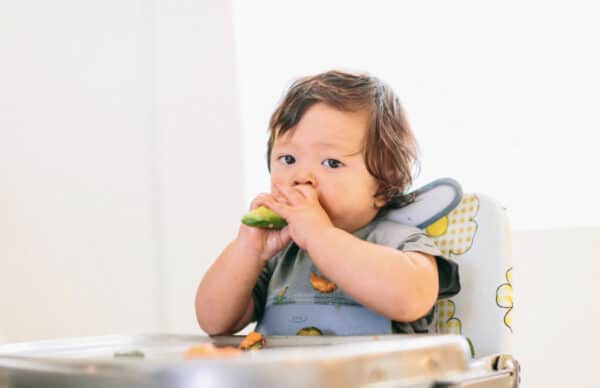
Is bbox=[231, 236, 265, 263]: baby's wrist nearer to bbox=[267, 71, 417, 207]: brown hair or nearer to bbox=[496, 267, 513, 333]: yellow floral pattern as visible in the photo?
bbox=[267, 71, 417, 207]: brown hair

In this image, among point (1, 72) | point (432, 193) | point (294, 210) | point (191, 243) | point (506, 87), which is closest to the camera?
point (294, 210)

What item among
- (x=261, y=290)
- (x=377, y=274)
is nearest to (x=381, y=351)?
(x=377, y=274)

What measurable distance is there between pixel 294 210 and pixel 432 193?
0.71 ft

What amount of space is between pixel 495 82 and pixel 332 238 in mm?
1035

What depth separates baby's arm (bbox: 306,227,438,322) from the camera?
73 cm

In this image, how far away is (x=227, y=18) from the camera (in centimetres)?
208

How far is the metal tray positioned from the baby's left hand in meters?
0.22

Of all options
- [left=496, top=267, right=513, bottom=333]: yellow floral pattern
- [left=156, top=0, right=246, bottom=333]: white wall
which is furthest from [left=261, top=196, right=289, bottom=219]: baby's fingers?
[left=156, top=0, right=246, bottom=333]: white wall

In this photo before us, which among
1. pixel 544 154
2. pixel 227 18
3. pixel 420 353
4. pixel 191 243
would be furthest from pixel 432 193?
pixel 227 18

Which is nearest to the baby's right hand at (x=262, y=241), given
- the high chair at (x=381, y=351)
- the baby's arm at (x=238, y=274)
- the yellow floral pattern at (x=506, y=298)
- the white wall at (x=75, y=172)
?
the baby's arm at (x=238, y=274)

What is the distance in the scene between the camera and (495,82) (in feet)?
5.49

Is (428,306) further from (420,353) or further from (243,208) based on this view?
(243,208)

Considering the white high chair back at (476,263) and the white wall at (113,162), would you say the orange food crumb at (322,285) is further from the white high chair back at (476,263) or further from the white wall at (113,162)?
the white wall at (113,162)

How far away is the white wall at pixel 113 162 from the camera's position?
158 centimetres
